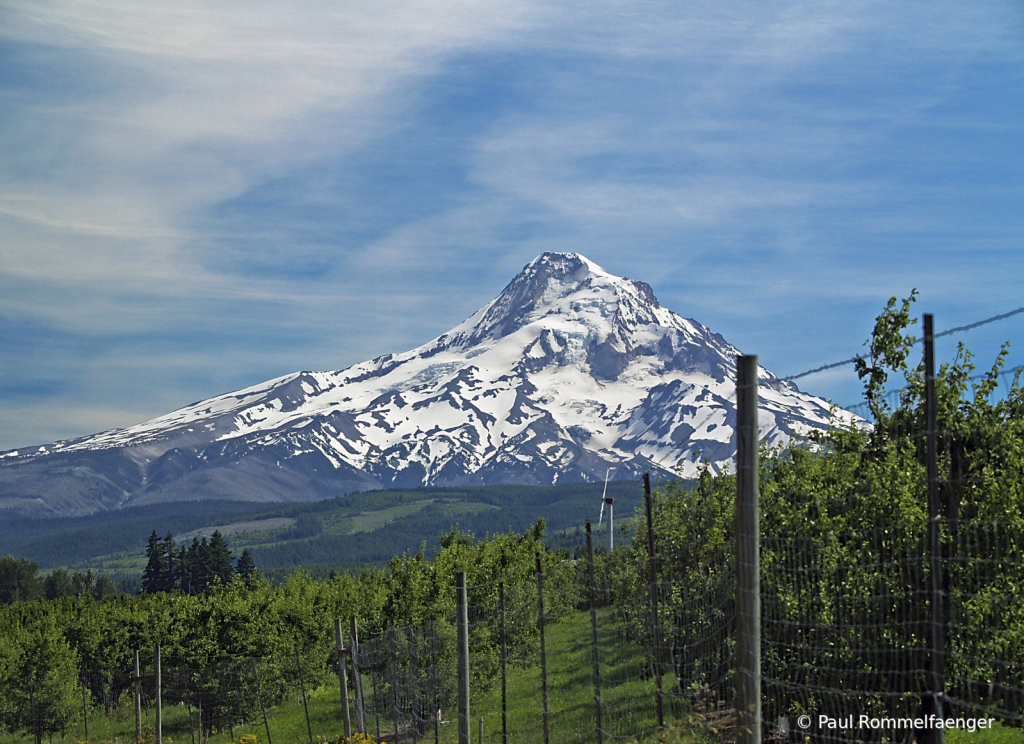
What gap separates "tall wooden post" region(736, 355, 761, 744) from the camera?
31.0ft

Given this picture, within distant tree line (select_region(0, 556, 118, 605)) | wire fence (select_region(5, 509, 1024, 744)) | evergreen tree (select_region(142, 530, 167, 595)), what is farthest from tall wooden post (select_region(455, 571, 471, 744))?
distant tree line (select_region(0, 556, 118, 605))

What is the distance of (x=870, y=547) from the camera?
569 inches

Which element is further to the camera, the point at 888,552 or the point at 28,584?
the point at 28,584

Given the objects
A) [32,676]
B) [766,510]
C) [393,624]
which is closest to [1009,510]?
[766,510]

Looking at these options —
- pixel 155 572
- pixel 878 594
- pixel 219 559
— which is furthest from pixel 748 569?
Result: pixel 155 572

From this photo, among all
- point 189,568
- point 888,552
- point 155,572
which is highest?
point 888,552

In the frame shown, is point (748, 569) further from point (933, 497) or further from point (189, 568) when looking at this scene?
point (189, 568)

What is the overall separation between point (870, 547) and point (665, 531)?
1242 cm

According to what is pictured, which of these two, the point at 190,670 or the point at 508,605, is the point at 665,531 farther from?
the point at 190,670

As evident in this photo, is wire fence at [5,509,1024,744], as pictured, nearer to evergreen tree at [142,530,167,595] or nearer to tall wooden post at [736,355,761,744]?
tall wooden post at [736,355,761,744]

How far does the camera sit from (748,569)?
9555 millimetres

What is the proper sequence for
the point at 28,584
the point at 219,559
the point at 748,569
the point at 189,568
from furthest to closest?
1. the point at 28,584
2. the point at 219,559
3. the point at 189,568
4. the point at 748,569

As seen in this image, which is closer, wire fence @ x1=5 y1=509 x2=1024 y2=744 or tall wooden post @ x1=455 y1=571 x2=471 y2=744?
wire fence @ x1=5 y1=509 x2=1024 y2=744

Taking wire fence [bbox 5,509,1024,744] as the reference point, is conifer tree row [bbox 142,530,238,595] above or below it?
below
